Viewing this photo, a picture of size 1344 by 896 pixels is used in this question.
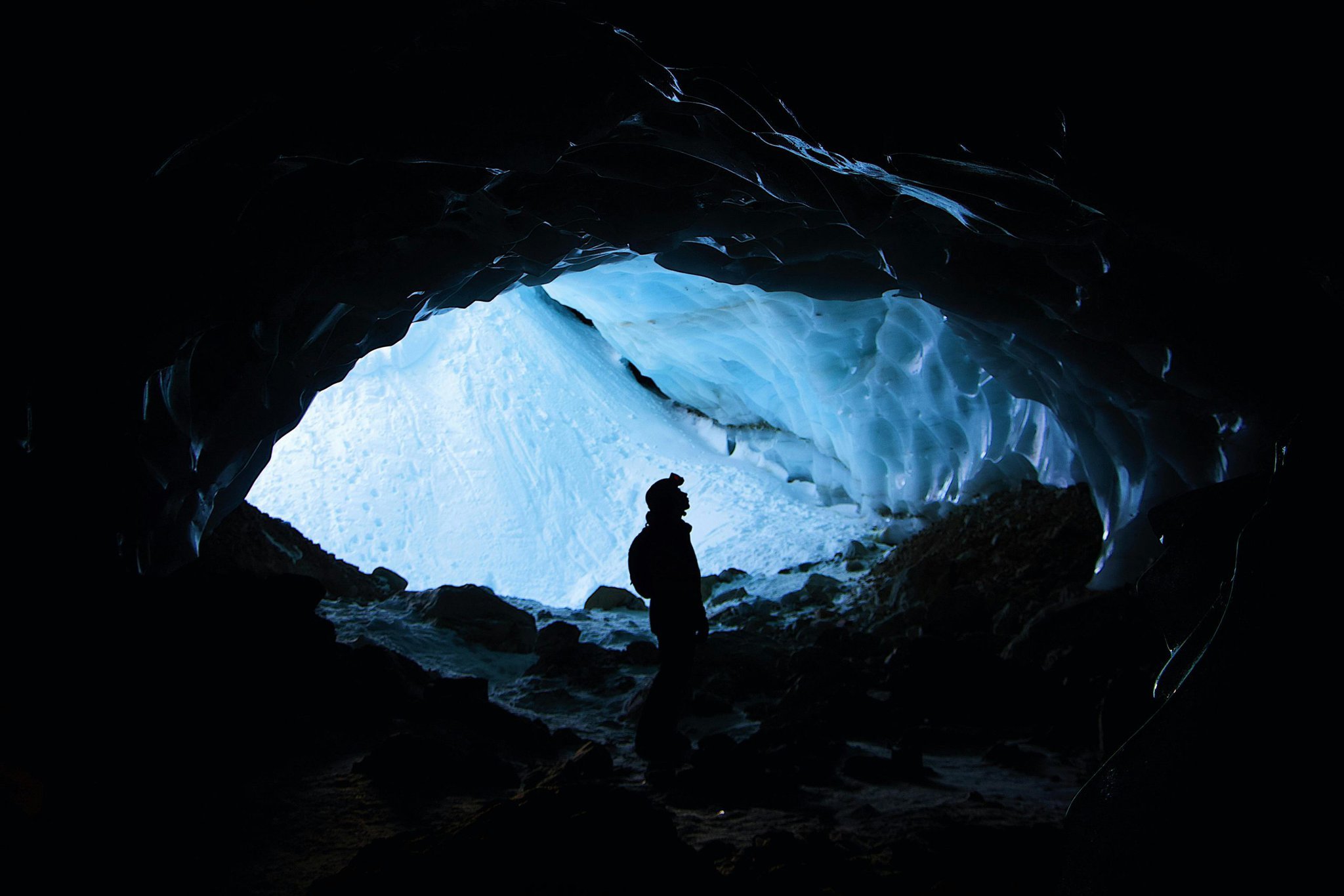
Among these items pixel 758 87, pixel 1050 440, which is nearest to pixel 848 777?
pixel 758 87

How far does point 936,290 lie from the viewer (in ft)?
14.6

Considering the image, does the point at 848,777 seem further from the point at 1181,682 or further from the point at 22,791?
the point at 22,791

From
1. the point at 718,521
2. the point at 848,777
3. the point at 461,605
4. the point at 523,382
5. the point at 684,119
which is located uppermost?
the point at 523,382

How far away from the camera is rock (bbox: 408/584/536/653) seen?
632cm

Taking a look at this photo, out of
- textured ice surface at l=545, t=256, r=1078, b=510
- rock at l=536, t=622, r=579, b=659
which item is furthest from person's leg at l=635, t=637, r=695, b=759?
textured ice surface at l=545, t=256, r=1078, b=510

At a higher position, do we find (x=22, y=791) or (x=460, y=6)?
(x=460, y=6)

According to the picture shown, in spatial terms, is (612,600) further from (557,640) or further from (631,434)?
(631,434)

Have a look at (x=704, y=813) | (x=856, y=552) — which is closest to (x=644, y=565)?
(x=704, y=813)

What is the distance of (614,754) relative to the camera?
365cm

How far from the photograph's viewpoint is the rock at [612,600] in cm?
884

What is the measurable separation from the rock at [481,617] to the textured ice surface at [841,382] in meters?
3.46

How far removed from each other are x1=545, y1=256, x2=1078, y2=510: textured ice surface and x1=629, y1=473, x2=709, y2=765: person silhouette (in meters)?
4.00

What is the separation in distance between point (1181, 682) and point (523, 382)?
1617 centimetres

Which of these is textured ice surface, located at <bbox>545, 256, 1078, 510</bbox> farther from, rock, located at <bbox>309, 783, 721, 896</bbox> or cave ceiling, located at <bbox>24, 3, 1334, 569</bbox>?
rock, located at <bbox>309, 783, 721, 896</bbox>
